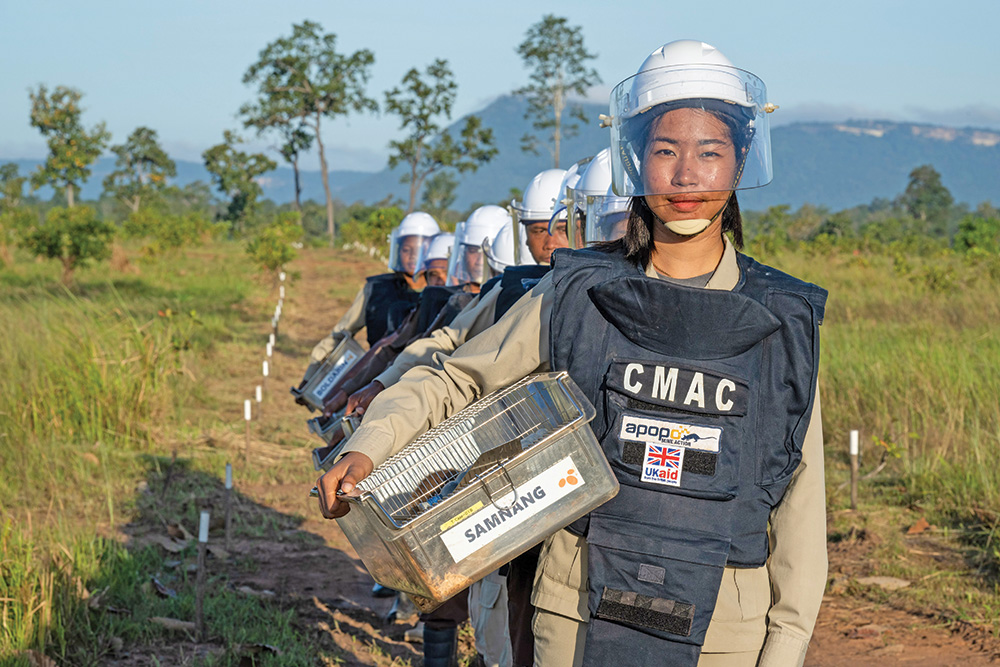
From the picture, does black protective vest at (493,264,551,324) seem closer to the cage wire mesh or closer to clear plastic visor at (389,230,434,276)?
the cage wire mesh

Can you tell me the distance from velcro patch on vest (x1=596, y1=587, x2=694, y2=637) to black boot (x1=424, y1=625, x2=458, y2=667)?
85.6 inches

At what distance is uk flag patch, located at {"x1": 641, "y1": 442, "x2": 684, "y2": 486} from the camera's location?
1776 millimetres

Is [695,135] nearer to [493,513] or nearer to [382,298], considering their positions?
[493,513]

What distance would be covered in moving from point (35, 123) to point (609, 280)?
133 feet

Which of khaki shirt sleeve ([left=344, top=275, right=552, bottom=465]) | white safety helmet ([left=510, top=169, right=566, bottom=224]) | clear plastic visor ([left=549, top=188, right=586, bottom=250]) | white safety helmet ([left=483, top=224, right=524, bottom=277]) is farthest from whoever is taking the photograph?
white safety helmet ([left=483, top=224, right=524, bottom=277])

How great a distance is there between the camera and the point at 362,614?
502cm

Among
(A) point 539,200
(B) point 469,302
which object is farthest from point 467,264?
(B) point 469,302

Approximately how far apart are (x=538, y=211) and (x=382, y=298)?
187 cm

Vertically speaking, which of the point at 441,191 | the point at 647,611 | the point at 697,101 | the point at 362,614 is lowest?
the point at 362,614

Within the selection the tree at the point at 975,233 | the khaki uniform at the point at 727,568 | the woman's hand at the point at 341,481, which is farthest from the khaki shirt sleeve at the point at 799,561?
the tree at the point at 975,233

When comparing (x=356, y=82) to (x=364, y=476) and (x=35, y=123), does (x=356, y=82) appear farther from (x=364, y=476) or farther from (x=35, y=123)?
(x=364, y=476)

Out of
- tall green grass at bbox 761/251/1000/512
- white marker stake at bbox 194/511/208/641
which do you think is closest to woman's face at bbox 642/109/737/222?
white marker stake at bbox 194/511/208/641

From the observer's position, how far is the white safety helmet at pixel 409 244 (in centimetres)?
604

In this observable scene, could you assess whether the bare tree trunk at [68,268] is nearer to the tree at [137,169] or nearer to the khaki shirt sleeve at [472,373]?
the khaki shirt sleeve at [472,373]
